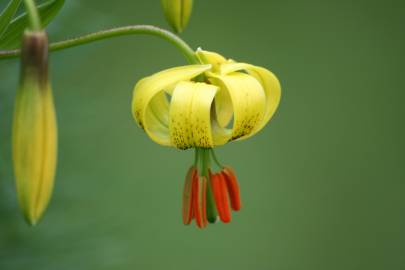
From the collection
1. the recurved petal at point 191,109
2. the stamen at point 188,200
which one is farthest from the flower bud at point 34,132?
the stamen at point 188,200

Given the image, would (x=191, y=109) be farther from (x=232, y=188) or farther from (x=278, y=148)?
(x=278, y=148)

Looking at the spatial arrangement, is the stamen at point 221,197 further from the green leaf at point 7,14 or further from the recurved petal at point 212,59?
Answer: the green leaf at point 7,14

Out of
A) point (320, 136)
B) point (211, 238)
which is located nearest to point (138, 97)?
point (211, 238)

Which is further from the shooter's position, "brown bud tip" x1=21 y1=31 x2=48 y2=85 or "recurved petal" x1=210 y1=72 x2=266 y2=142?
"recurved petal" x1=210 y1=72 x2=266 y2=142

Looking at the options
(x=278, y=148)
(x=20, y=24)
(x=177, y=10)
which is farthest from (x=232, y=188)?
(x=278, y=148)

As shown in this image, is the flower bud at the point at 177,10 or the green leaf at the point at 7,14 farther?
the flower bud at the point at 177,10

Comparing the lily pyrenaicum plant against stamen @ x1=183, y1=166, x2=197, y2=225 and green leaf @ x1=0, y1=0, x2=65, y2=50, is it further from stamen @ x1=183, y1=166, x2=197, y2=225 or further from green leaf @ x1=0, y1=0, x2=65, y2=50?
green leaf @ x1=0, y1=0, x2=65, y2=50

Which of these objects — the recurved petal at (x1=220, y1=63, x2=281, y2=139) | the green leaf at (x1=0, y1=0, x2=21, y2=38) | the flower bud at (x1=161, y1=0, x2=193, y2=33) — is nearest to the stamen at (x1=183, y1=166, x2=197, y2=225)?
the recurved petal at (x1=220, y1=63, x2=281, y2=139)

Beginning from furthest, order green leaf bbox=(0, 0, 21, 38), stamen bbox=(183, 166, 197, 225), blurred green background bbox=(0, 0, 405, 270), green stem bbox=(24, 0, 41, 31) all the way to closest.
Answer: blurred green background bbox=(0, 0, 405, 270) → stamen bbox=(183, 166, 197, 225) → green leaf bbox=(0, 0, 21, 38) → green stem bbox=(24, 0, 41, 31)
